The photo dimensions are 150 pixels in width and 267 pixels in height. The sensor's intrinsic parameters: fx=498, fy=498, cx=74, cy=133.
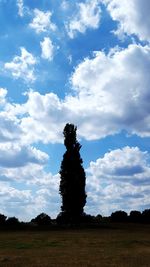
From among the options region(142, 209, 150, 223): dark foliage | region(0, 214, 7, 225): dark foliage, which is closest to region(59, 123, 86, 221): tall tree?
region(0, 214, 7, 225): dark foliage

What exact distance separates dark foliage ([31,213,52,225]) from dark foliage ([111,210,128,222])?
14.8 m

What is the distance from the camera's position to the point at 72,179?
8881cm

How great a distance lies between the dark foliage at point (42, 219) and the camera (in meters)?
92.9

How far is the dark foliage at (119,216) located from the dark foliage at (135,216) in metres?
1.16

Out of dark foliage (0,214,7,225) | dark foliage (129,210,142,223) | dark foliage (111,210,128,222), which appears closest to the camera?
dark foliage (0,214,7,225)

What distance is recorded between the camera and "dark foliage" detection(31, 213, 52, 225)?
305 feet

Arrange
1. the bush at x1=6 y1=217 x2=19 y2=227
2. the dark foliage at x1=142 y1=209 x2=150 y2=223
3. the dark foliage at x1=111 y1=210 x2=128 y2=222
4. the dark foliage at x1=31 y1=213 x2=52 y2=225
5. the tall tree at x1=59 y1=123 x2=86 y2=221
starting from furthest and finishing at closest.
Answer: the dark foliage at x1=111 y1=210 x2=128 y2=222
the dark foliage at x1=142 y1=209 x2=150 y2=223
the dark foliage at x1=31 y1=213 x2=52 y2=225
the bush at x1=6 y1=217 x2=19 y2=227
the tall tree at x1=59 y1=123 x2=86 y2=221

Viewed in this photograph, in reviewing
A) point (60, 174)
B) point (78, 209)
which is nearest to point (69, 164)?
point (60, 174)

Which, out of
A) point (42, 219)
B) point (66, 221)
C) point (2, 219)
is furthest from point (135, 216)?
point (2, 219)

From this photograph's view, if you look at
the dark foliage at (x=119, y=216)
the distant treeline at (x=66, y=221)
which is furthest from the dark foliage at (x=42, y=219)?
the dark foliage at (x=119, y=216)

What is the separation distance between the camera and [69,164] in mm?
90688

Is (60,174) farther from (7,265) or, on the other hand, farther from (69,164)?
(7,265)

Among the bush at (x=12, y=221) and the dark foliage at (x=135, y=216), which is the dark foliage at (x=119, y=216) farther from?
the bush at (x=12, y=221)

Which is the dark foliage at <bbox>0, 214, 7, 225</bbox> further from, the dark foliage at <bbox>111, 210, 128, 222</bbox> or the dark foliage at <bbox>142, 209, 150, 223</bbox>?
the dark foliage at <bbox>142, 209, 150, 223</bbox>
